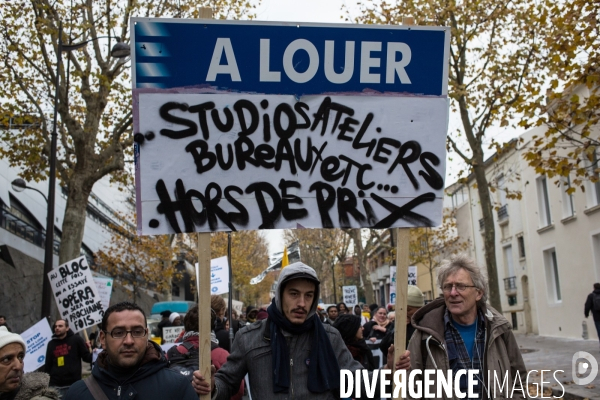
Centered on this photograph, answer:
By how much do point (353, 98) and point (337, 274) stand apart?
95.7 m

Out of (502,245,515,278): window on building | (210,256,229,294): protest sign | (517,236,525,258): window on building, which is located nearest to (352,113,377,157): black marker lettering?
(210,256,229,294): protest sign

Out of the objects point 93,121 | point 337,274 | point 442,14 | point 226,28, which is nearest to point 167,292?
point 93,121

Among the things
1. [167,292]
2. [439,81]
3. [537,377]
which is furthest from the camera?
[167,292]

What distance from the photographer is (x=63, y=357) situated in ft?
30.8

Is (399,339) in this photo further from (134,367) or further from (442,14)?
(442,14)

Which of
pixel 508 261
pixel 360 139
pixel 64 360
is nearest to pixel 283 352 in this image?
pixel 360 139

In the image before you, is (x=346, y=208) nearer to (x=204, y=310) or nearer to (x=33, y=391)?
(x=204, y=310)

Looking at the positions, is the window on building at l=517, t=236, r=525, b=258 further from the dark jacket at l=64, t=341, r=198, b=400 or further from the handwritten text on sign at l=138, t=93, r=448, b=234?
the dark jacket at l=64, t=341, r=198, b=400

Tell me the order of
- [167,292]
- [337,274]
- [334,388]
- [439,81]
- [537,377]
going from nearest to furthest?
[334,388], [439,81], [537,377], [167,292], [337,274]

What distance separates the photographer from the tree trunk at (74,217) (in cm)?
1895

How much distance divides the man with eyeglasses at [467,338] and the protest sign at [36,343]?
23.0ft

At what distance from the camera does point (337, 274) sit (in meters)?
99.2

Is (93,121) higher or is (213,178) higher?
(93,121)

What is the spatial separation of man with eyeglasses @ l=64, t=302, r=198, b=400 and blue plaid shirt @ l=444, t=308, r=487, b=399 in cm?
142
